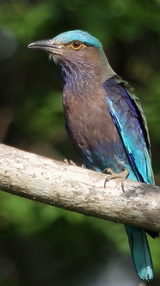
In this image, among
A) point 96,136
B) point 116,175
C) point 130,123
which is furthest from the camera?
point 130,123

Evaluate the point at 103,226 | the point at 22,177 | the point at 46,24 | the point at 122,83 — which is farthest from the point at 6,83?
the point at 22,177

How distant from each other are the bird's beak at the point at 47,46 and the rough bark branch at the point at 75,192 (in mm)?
1641

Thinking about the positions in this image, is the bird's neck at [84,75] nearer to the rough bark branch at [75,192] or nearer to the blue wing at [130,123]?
the blue wing at [130,123]

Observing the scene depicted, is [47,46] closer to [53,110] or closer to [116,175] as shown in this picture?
[53,110]

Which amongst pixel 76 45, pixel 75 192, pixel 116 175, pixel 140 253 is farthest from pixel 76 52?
pixel 75 192

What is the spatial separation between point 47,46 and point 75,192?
186 cm

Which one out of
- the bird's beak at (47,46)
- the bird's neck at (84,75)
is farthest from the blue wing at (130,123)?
the bird's beak at (47,46)

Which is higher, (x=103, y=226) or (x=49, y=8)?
(x=49, y=8)

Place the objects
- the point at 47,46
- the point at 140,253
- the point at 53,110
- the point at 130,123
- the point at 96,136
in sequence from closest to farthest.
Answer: the point at 140,253, the point at 96,136, the point at 130,123, the point at 47,46, the point at 53,110

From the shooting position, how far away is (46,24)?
8.95 m

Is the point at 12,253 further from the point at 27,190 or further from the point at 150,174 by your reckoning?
the point at 27,190

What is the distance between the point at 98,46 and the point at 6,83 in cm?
272

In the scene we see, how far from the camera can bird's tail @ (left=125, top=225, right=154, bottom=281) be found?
7234mm

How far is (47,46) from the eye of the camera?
7793mm
